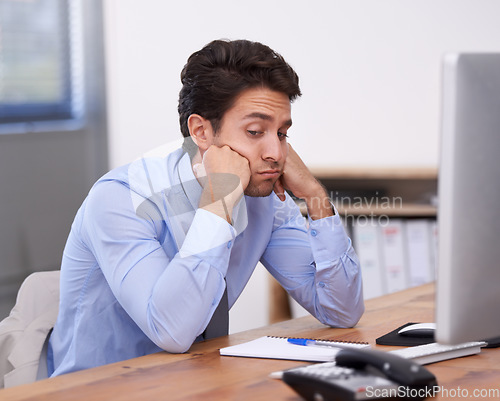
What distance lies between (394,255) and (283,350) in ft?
5.59

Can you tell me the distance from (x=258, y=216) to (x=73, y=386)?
69cm

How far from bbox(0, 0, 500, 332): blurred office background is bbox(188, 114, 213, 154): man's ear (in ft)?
4.55

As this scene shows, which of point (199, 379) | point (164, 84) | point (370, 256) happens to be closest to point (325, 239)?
point (199, 379)

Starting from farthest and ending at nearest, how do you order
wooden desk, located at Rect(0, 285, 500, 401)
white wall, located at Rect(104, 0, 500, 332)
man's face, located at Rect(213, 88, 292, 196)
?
white wall, located at Rect(104, 0, 500, 332) < man's face, located at Rect(213, 88, 292, 196) < wooden desk, located at Rect(0, 285, 500, 401)

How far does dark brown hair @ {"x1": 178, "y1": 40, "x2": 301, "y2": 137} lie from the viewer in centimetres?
161

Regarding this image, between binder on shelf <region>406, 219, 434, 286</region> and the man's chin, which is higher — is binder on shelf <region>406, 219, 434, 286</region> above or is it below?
below

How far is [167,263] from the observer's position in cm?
140

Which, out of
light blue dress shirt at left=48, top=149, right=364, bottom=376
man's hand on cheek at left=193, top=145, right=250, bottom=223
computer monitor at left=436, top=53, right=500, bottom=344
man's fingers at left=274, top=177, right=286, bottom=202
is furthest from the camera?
man's fingers at left=274, top=177, right=286, bottom=202

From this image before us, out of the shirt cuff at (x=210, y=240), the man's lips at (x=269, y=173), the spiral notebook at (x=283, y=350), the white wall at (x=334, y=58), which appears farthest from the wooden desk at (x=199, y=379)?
the white wall at (x=334, y=58)

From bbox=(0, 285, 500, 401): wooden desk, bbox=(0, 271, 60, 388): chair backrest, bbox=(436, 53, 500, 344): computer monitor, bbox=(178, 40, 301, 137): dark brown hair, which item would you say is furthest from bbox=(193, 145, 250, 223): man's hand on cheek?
bbox=(436, 53, 500, 344): computer monitor

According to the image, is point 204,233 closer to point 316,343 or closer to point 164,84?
point 316,343

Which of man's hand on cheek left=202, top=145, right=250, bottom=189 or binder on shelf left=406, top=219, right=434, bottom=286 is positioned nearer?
man's hand on cheek left=202, top=145, right=250, bottom=189

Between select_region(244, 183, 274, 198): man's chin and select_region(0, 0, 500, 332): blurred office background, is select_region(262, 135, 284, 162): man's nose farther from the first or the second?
select_region(0, 0, 500, 332): blurred office background

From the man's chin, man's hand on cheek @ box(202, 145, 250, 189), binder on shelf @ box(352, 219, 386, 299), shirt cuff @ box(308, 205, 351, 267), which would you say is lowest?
binder on shelf @ box(352, 219, 386, 299)
